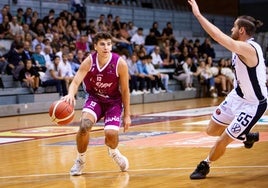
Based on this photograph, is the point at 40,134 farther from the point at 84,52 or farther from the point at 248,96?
the point at 84,52

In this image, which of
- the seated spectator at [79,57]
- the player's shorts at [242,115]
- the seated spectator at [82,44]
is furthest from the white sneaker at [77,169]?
the seated spectator at [82,44]

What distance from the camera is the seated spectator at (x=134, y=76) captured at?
20.1 metres

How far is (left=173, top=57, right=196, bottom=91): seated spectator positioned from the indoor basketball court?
9.60 meters

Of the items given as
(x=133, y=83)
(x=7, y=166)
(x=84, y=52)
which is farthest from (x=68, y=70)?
(x=7, y=166)

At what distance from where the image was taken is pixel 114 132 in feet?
22.5

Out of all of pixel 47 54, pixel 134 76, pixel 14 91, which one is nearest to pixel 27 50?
pixel 47 54

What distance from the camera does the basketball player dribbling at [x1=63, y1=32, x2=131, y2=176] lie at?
686 cm

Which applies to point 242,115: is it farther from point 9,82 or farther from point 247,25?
point 9,82

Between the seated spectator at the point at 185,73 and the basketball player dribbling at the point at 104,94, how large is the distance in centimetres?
1566

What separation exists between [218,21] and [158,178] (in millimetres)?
23228

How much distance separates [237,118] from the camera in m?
6.39

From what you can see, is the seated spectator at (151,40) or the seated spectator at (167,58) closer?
the seated spectator at (167,58)

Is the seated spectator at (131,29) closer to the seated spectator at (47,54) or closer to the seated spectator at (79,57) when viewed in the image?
the seated spectator at (79,57)

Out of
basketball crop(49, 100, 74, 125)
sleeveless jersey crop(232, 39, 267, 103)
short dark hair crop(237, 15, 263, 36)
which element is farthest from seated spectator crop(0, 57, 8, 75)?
short dark hair crop(237, 15, 263, 36)
